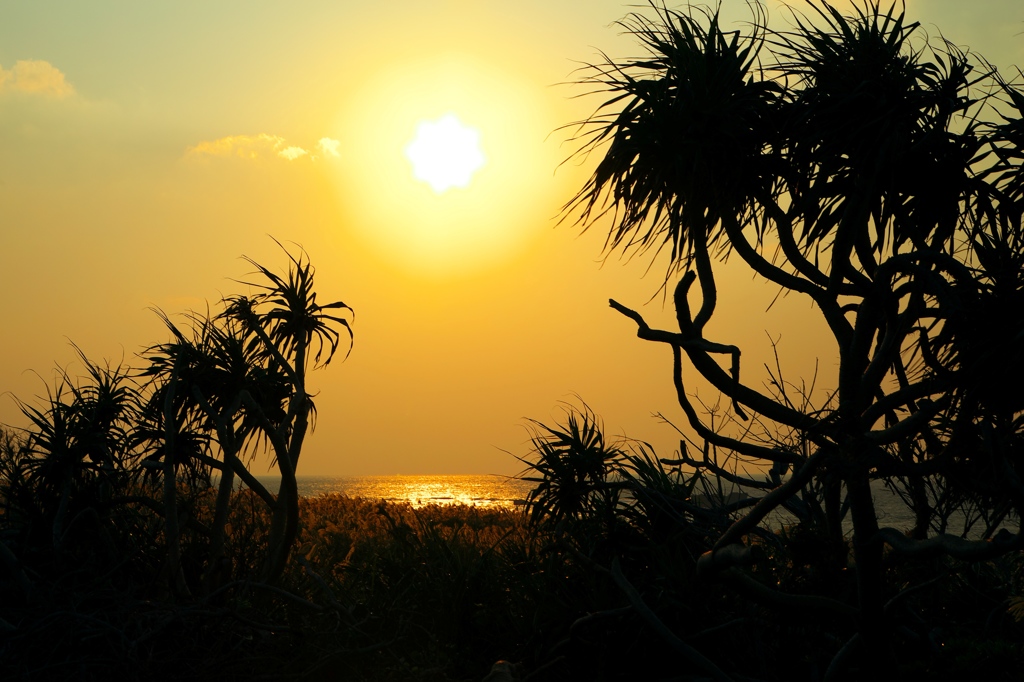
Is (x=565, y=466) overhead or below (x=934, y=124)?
below

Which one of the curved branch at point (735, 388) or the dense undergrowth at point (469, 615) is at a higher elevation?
the curved branch at point (735, 388)

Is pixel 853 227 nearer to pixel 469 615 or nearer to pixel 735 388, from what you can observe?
pixel 735 388

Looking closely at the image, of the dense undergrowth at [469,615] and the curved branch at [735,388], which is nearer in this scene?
the curved branch at [735,388]

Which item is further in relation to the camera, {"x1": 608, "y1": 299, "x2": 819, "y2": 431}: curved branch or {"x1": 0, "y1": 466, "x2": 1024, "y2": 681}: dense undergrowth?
{"x1": 0, "y1": 466, "x2": 1024, "y2": 681}: dense undergrowth

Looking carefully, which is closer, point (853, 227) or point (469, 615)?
point (853, 227)

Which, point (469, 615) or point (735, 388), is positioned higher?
point (735, 388)

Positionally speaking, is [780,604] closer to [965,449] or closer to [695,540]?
[965,449]

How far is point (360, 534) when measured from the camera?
2195 centimetres

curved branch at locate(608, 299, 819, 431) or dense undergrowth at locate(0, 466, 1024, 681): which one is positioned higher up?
curved branch at locate(608, 299, 819, 431)

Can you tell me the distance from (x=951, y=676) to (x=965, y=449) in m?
2.96

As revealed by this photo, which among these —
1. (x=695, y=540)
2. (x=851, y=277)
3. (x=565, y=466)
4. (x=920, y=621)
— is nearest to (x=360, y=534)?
(x=565, y=466)

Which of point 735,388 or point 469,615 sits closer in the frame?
point 735,388

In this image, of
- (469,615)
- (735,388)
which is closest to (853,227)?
(735,388)

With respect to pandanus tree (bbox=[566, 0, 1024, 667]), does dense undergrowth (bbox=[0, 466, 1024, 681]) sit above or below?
below
